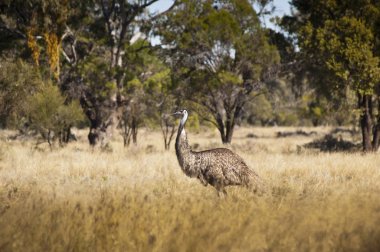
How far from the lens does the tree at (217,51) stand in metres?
20.2

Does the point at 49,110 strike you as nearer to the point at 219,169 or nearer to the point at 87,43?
the point at 87,43

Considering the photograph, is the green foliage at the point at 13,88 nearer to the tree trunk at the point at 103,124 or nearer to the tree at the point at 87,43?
the tree at the point at 87,43

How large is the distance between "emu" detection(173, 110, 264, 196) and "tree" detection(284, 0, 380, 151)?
10262 millimetres

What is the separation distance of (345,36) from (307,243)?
48.2 ft

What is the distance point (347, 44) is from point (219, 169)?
11.2m

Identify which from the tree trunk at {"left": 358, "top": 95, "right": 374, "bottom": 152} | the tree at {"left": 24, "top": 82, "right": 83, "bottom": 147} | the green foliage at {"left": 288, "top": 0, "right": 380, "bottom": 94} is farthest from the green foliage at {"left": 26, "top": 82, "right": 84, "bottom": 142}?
the tree trunk at {"left": 358, "top": 95, "right": 374, "bottom": 152}

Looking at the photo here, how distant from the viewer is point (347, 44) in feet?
57.2

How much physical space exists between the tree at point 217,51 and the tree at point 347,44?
7.41 feet

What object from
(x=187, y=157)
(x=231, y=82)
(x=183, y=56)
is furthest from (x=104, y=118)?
(x=187, y=157)

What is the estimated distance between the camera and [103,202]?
6047 millimetres

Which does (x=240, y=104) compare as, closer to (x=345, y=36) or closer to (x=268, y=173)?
(x=345, y=36)

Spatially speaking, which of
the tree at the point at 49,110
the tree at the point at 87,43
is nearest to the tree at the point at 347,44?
the tree at the point at 87,43

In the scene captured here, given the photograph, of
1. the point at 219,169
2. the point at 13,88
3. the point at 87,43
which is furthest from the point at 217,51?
the point at 219,169

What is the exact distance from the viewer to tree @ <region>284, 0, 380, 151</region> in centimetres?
1734
